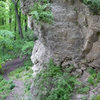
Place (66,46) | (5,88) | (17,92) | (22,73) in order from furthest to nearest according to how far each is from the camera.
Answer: (22,73) → (5,88) → (17,92) → (66,46)

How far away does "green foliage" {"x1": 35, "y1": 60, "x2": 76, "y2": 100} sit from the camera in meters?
6.90

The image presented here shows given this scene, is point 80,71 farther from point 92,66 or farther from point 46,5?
point 46,5

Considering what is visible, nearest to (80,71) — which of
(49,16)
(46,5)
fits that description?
(49,16)

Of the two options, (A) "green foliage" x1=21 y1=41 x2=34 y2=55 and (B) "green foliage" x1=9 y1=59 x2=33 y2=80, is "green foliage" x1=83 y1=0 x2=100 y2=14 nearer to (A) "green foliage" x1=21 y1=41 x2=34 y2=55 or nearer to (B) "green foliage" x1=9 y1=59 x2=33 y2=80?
(A) "green foliage" x1=21 y1=41 x2=34 y2=55

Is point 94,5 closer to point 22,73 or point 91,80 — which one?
point 91,80

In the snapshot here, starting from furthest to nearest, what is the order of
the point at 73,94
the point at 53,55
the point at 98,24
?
the point at 53,55 < the point at 73,94 < the point at 98,24

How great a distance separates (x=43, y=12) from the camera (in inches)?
270

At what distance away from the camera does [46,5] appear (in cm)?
705

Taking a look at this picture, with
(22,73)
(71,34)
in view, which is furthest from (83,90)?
(22,73)

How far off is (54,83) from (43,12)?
3.83 m

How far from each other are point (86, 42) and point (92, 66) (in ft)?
4.60

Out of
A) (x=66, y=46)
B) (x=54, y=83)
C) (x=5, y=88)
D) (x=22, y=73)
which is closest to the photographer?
(x=54, y=83)

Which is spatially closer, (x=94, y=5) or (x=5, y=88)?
(x=94, y=5)

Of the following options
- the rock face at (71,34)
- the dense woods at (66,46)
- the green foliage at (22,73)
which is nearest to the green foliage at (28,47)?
the green foliage at (22,73)
